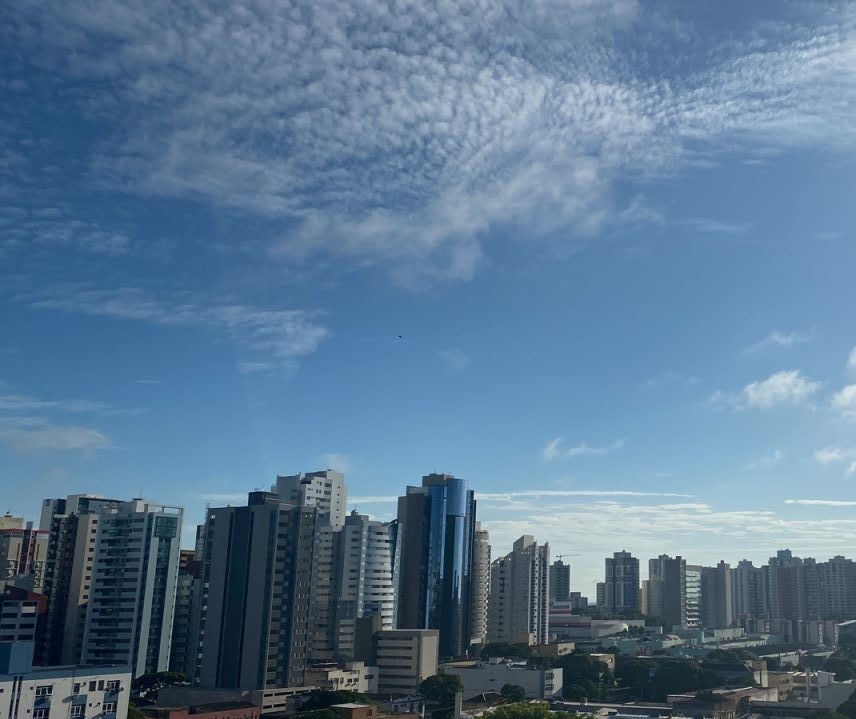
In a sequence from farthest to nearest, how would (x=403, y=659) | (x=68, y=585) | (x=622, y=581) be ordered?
(x=622, y=581) < (x=68, y=585) < (x=403, y=659)

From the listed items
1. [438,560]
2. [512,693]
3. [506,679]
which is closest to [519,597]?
[438,560]

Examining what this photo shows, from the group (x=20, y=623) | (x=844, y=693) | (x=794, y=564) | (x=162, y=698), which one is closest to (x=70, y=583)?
(x=20, y=623)

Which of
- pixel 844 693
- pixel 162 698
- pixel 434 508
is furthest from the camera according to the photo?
pixel 434 508

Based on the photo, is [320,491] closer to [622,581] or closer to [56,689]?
[56,689]

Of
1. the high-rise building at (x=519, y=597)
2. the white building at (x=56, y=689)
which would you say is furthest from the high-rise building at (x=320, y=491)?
the white building at (x=56, y=689)

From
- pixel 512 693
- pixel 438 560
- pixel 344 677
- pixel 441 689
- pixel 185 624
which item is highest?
pixel 438 560

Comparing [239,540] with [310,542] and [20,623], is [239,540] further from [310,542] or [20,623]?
[20,623]
